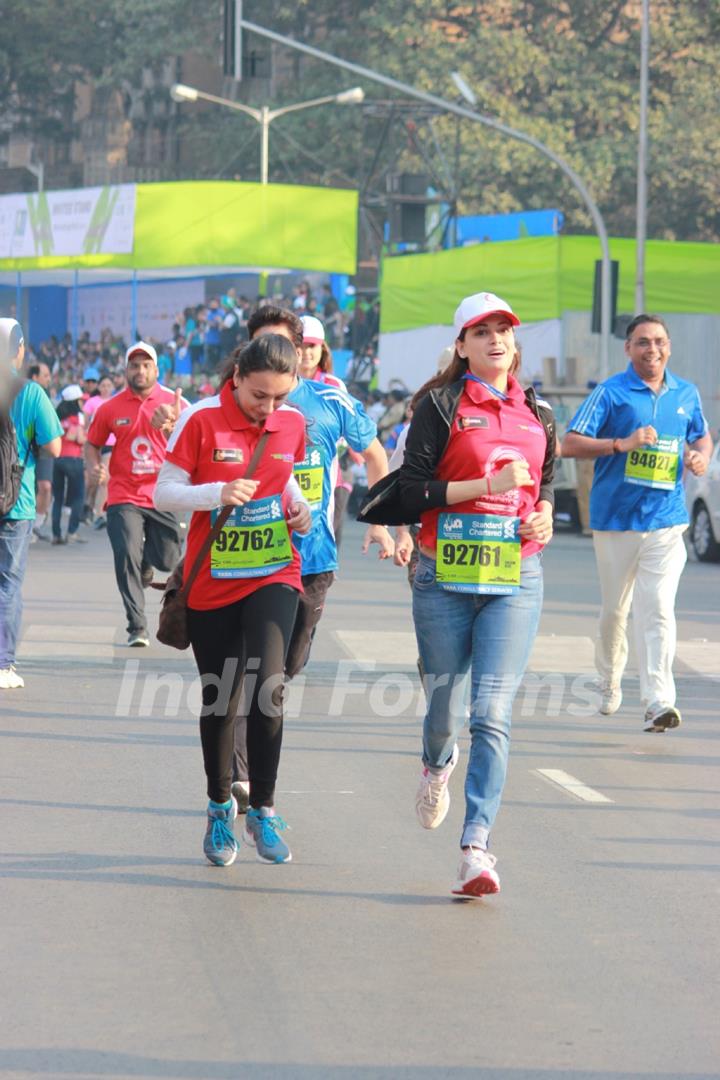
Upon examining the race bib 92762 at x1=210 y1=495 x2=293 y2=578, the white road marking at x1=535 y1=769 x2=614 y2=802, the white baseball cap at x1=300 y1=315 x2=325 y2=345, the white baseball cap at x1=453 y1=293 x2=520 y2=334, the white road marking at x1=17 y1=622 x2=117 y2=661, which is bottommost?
the white road marking at x1=17 y1=622 x2=117 y2=661

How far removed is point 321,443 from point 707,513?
1602cm

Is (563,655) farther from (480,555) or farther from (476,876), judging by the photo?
(476,876)

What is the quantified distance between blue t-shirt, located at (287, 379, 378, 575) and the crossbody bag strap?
155 cm

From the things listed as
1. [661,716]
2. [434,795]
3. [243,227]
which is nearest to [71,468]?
[243,227]

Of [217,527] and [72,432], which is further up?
[217,527]

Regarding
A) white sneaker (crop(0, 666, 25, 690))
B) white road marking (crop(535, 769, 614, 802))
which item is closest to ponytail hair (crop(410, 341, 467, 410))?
white road marking (crop(535, 769, 614, 802))

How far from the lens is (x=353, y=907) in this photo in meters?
6.65

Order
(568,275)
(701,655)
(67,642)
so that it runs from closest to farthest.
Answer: (701,655) → (67,642) → (568,275)

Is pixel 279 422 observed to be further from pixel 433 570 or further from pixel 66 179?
pixel 66 179

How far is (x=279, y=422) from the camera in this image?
7.27 meters

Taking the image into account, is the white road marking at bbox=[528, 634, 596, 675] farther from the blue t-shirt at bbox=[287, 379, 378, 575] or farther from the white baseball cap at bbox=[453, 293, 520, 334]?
the white baseball cap at bbox=[453, 293, 520, 334]

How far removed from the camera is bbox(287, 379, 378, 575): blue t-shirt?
8.80 metres

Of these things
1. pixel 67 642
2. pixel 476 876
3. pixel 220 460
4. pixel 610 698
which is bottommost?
pixel 67 642

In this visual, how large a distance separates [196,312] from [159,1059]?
37.2 meters
